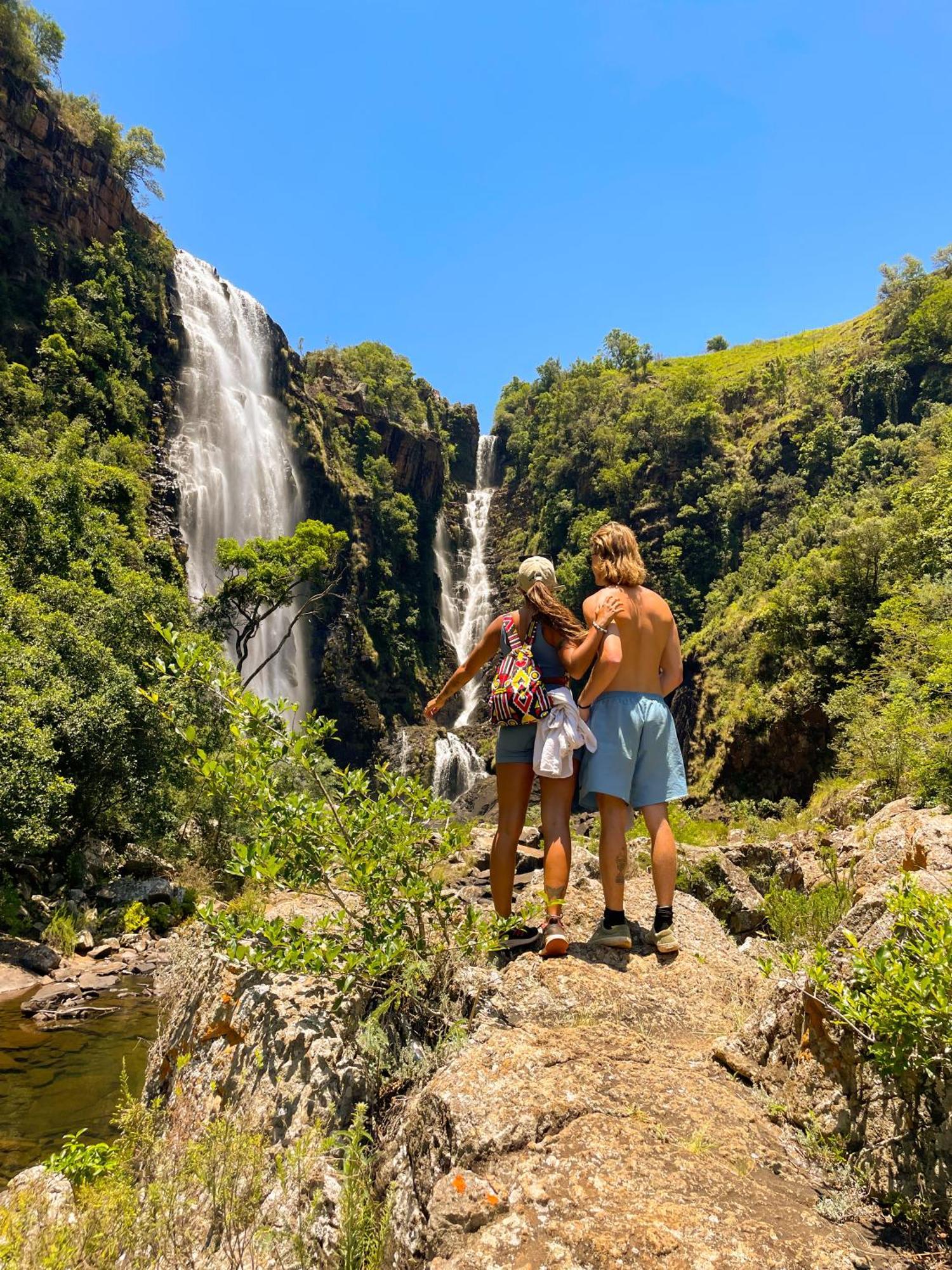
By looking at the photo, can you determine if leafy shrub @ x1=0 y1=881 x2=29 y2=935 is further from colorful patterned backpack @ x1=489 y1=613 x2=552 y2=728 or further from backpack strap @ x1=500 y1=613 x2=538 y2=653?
backpack strap @ x1=500 y1=613 x2=538 y2=653

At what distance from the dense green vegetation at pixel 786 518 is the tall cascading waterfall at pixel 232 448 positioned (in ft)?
59.6

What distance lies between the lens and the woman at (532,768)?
12.0 feet

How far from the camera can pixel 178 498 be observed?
94.4 feet

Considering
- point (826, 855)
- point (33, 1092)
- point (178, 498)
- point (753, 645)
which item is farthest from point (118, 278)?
point (826, 855)

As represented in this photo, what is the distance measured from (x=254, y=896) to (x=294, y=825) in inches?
95.2

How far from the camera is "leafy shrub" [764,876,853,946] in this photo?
4.55 m

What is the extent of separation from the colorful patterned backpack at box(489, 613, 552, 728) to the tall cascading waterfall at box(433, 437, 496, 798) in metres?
27.7

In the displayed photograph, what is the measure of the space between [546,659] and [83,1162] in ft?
10.2

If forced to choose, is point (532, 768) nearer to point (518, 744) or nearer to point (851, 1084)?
point (518, 744)

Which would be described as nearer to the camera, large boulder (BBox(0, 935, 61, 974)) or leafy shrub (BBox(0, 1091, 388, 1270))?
leafy shrub (BBox(0, 1091, 388, 1270))

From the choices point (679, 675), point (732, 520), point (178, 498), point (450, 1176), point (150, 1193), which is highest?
point (732, 520)

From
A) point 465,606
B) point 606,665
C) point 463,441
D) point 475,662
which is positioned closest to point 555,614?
point 606,665

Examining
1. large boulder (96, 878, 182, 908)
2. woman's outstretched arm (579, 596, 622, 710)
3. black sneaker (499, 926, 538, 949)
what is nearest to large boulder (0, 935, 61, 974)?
large boulder (96, 878, 182, 908)

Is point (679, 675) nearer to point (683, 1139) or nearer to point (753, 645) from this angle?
point (683, 1139)
